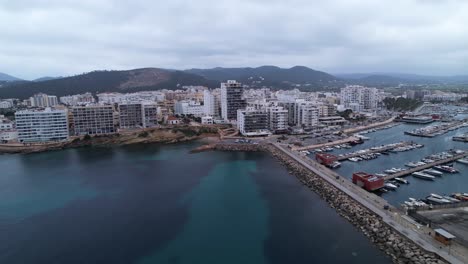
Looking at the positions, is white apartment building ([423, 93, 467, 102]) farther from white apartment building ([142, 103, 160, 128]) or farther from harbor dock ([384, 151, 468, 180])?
white apartment building ([142, 103, 160, 128])

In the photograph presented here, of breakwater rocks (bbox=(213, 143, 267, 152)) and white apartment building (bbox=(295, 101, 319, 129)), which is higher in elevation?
white apartment building (bbox=(295, 101, 319, 129))

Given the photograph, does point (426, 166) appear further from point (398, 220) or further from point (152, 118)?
point (152, 118)

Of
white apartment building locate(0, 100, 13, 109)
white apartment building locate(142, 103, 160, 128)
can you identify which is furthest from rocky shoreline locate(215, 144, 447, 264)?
white apartment building locate(0, 100, 13, 109)

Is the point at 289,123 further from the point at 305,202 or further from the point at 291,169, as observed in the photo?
the point at 305,202

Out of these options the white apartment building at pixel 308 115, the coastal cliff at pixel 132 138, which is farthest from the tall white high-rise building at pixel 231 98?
Answer: the white apartment building at pixel 308 115

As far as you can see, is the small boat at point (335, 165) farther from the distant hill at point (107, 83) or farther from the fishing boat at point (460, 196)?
the distant hill at point (107, 83)

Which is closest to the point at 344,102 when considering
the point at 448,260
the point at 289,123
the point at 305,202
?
the point at 289,123

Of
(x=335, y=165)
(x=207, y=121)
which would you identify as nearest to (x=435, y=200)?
(x=335, y=165)
